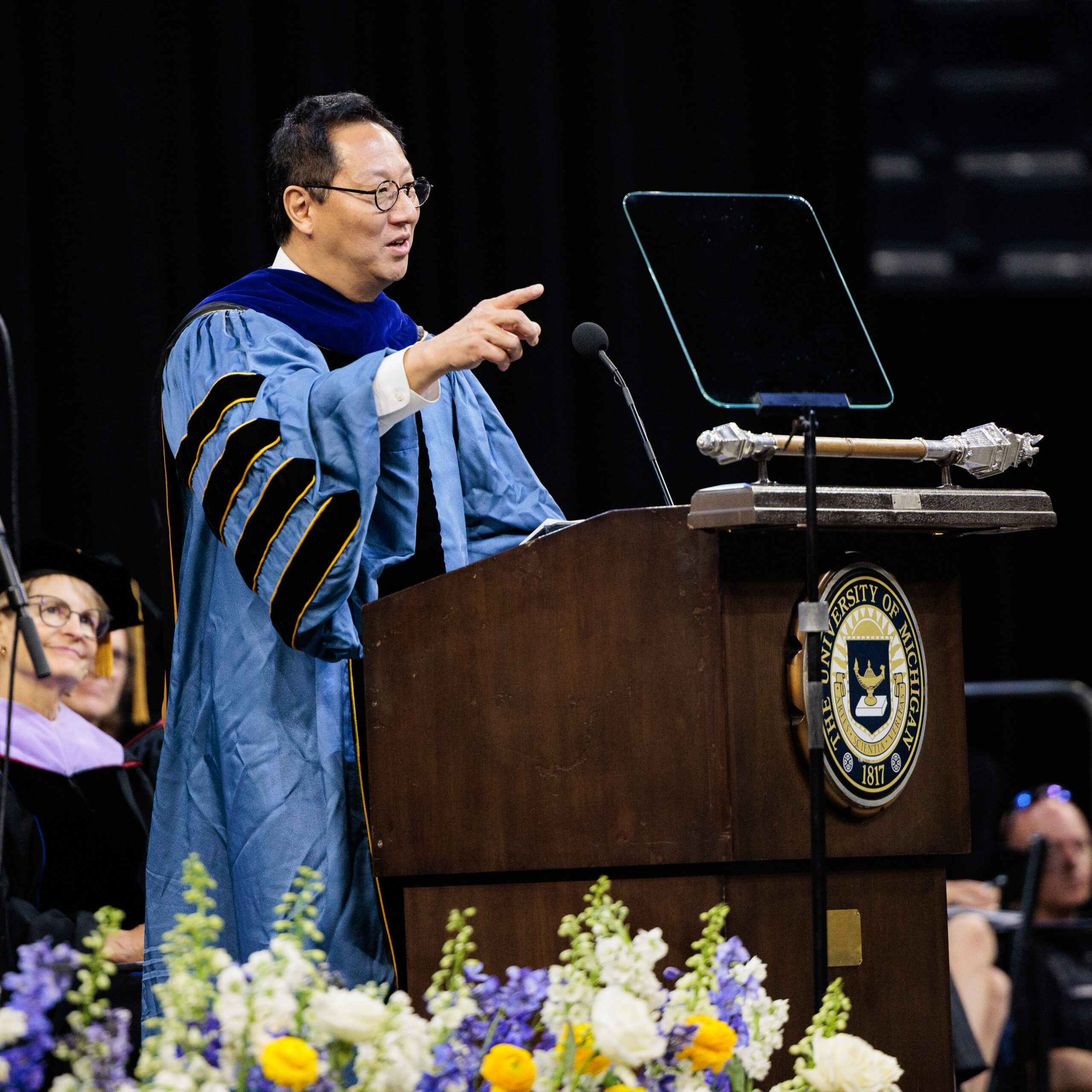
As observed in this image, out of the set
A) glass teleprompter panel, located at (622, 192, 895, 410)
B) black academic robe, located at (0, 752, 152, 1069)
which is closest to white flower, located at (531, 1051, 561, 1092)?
glass teleprompter panel, located at (622, 192, 895, 410)

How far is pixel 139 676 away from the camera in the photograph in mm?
3836

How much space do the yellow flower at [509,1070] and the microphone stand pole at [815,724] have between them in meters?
0.61

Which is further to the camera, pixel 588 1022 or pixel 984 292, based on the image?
pixel 984 292

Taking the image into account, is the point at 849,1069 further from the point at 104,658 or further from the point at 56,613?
the point at 104,658

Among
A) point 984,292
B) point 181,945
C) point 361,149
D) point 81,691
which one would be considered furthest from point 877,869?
point 984,292

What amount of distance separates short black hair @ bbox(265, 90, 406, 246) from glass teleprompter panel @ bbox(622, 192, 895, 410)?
0.61 m

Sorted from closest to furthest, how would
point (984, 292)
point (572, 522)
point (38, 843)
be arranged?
point (572, 522) < point (38, 843) < point (984, 292)

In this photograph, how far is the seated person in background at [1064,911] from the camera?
3898 millimetres

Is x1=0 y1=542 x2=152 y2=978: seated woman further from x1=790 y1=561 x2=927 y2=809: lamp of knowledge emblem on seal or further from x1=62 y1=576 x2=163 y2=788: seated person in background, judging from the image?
x1=790 y1=561 x2=927 y2=809: lamp of knowledge emblem on seal

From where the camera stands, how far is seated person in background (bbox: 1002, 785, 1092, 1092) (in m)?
3.90

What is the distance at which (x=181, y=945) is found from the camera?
3.06 ft

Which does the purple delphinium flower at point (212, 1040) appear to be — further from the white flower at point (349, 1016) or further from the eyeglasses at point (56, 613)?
the eyeglasses at point (56, 613)

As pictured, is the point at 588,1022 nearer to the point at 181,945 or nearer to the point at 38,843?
the point at 181,945

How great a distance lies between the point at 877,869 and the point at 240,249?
2.52 m
